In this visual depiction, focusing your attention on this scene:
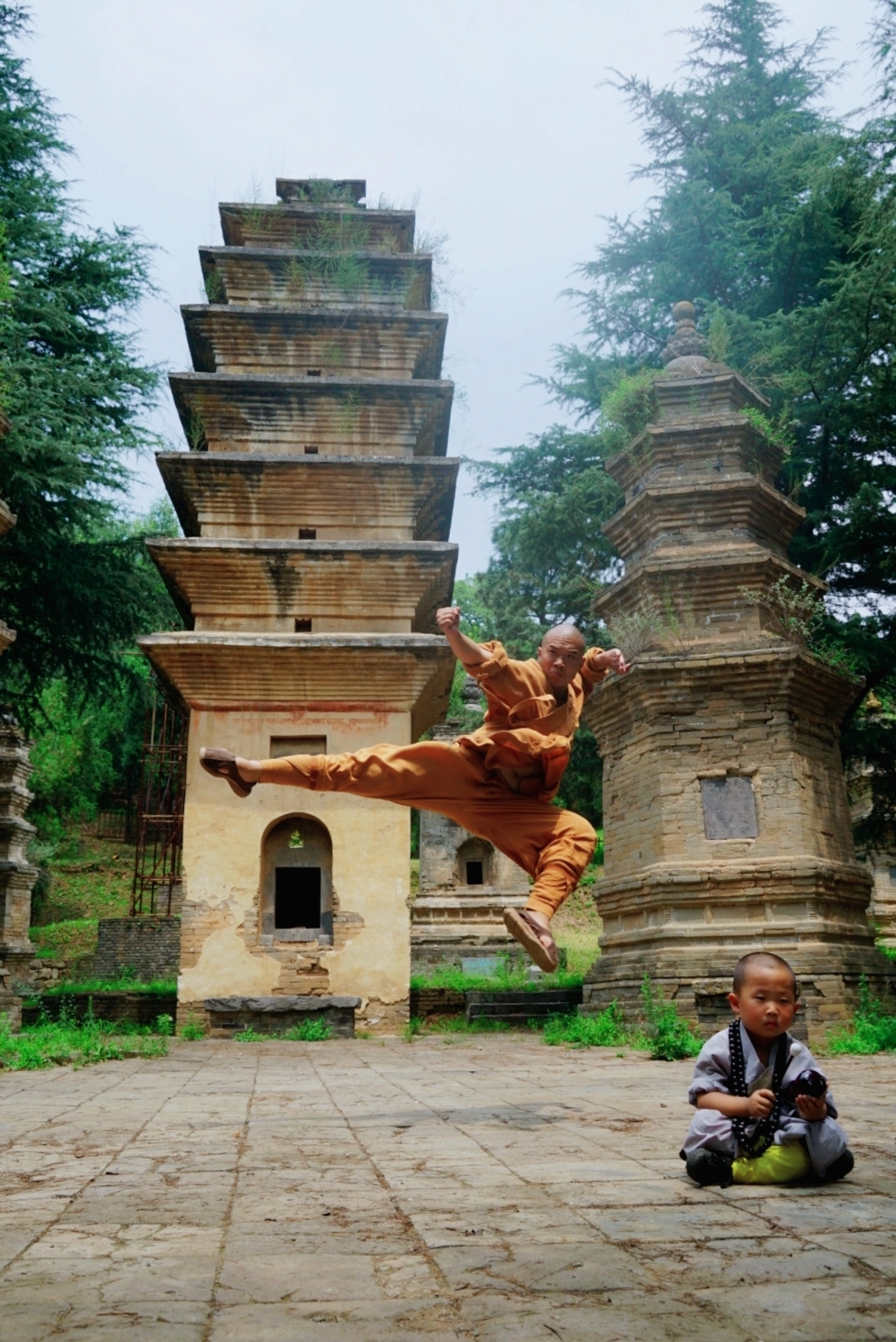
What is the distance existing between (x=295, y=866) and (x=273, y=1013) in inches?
75.0

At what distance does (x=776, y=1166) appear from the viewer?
3646mm

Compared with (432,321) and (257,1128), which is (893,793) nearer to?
(432,321)

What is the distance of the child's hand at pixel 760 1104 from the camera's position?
11.6 ft

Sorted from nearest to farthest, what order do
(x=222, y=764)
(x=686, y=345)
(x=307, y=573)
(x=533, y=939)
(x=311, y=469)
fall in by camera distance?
(x=533, y=939) < (x=222, y=764) < (x=307, y=573) < (x=686, y=345) < (x=311, y=469)

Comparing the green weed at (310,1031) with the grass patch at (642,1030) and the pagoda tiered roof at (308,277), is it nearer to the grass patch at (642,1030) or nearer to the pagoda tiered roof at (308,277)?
the grass patch at (642,1030)

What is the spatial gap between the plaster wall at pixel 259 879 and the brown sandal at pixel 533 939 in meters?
8.74

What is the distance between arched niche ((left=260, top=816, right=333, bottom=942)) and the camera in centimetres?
1386

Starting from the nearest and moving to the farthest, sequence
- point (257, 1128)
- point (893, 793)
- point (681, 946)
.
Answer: point (257, 1128), point (681, 946), point (893, 793)

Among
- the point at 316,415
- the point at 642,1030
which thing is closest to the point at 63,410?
the point at 316,415

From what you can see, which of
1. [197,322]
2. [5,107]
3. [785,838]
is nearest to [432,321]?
[197,322]

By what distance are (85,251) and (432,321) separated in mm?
5958

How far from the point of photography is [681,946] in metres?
12.0

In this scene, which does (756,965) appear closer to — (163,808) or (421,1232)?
(421,1232)

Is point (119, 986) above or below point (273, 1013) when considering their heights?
above
